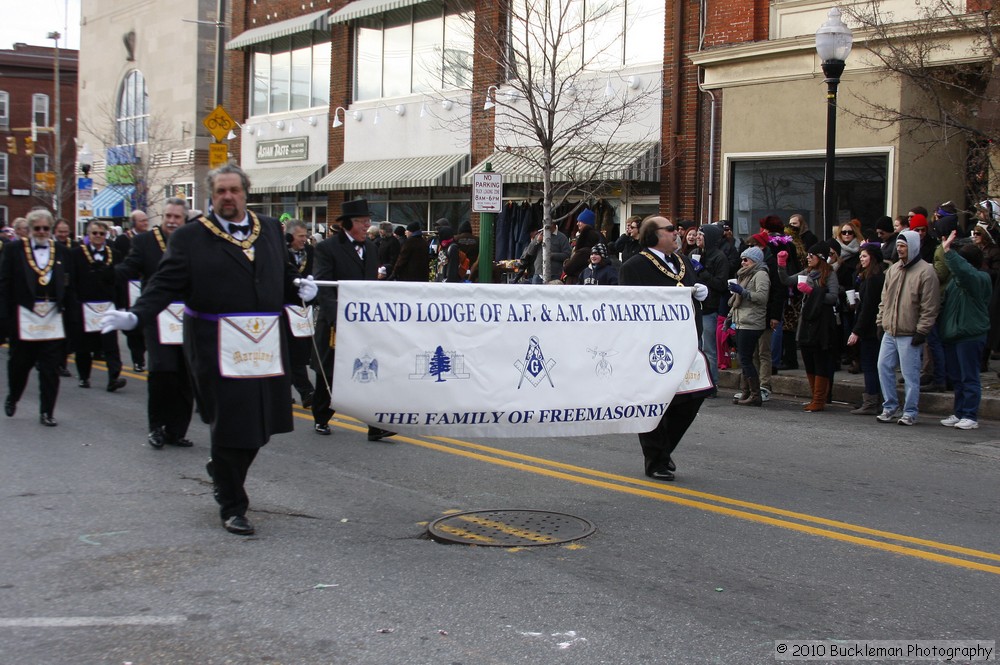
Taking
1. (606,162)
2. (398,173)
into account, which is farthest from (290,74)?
(606,162)

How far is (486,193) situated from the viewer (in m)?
18.0

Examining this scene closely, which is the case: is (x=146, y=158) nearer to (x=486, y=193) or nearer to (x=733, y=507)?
(x=486, y=193)

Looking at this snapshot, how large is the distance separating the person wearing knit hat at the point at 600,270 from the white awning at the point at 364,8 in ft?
47.0

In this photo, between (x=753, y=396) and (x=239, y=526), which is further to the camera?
(x=753, y=396)

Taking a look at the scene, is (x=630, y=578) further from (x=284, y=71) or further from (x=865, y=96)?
(x=284, y=71)

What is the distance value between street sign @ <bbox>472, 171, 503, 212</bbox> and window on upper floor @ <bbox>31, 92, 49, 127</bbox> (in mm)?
56680

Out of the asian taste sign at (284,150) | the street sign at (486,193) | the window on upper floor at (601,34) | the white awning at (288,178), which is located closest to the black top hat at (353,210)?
the street sign at (486,193)

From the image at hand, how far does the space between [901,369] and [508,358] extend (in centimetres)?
624

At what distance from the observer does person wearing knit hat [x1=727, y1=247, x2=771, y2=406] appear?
500 inches

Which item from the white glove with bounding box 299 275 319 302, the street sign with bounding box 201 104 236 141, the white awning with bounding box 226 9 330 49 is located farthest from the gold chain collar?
the white awning with bounding box 226 9 330 49

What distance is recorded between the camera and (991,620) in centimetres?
498

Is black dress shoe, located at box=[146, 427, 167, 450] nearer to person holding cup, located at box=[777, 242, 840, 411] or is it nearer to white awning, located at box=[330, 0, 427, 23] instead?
person holding cup, located at box=[777, 242, 840, 411]

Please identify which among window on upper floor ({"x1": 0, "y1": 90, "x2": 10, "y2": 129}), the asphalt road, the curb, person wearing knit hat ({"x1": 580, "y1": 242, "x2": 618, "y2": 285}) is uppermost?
window on upper floor ({"x1": 0, "y1": 90, "x2": 10, "y2": 129})

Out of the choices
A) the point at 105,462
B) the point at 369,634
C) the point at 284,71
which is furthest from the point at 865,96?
the point at 284,71
